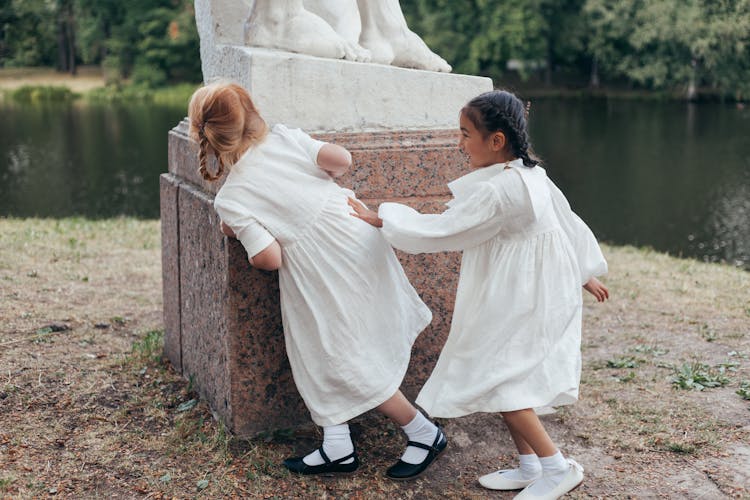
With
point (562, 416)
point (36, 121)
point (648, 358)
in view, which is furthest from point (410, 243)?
point (36, 121)

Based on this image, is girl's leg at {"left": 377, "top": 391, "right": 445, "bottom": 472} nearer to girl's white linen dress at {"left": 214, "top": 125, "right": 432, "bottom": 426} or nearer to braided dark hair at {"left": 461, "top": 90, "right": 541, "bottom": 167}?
girl's white linen dress at {"left": 214, "top": 125, "right": 432, "bottom": 426}

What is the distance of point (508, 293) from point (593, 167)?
55.4ft

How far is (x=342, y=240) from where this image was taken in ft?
9.37

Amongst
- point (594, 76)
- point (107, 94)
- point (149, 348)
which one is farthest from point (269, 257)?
point (594, 76)

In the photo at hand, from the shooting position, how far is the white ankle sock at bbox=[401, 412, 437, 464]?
2.99 metres

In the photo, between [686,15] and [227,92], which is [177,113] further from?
[227,92]

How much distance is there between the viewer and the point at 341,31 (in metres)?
3.57

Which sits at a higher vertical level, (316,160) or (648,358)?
(316,160)

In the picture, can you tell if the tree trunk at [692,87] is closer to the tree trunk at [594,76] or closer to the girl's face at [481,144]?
the tree trunk at [594,76]

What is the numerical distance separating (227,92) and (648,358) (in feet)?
8.93

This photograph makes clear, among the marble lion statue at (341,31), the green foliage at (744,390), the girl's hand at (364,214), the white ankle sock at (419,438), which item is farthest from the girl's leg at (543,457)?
the marble lion statue at (341,31)

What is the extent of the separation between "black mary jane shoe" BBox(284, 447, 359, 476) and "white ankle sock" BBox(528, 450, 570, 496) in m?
0.66

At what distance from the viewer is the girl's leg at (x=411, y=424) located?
2.93 metres

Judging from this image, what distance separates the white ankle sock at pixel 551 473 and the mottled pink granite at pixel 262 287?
2.74ft
